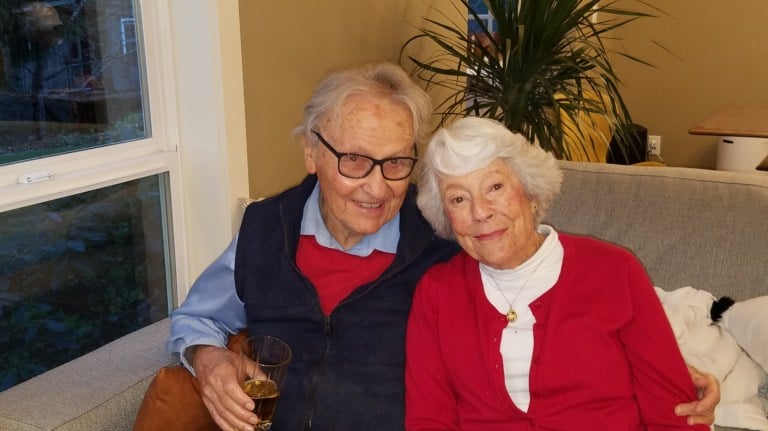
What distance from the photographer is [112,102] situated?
182 cm

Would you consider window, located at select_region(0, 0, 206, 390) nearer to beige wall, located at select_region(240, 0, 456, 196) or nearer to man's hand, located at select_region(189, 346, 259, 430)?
beige wall, located at select_region(240, 0, 456, 196)

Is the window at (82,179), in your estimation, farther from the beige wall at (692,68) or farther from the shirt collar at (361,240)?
the beige wall at (692,68)

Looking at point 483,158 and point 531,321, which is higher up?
point 483,158

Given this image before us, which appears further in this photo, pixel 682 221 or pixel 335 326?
pixel 682 221

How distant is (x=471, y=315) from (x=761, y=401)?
734 mm

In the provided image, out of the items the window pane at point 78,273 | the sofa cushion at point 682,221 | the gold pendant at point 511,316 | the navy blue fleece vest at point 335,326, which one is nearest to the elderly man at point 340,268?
the navy blue fleece vest at point 335,326

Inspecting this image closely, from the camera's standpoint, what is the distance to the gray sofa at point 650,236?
4.80 feet

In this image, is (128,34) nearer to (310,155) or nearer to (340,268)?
(310,155)

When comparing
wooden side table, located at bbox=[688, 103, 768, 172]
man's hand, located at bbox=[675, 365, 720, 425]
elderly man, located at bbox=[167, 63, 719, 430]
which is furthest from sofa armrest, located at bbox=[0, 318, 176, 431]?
wooden side table, located at bbox=[688, 103, 768, 172]

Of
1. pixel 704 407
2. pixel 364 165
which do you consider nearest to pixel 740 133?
pixel 704 407

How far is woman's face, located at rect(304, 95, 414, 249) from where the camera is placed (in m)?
1.46

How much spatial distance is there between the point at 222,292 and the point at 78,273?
1.51 feet

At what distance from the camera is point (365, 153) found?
146 centimetres

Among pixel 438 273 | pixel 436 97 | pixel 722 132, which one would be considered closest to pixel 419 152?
pixel 438 273
